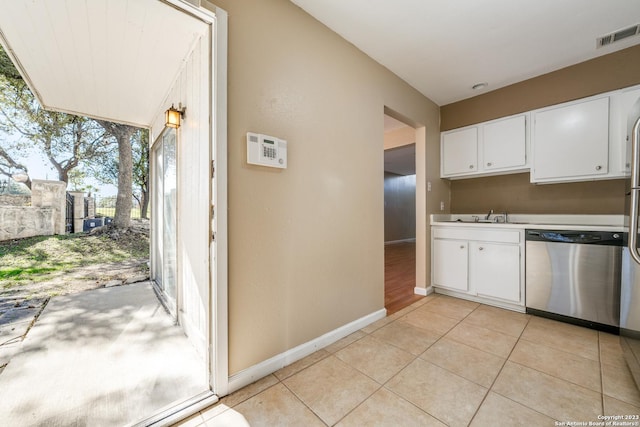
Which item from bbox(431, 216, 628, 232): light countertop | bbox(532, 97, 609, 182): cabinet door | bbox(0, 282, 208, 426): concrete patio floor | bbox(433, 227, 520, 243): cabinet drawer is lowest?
bbox(0, 282, 208, 426): concrete patio floor

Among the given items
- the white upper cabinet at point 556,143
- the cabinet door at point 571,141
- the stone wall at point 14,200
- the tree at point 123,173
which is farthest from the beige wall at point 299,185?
the tree at point 123,173

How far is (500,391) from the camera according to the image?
1380 mm

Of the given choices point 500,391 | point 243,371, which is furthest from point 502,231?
point 243,371

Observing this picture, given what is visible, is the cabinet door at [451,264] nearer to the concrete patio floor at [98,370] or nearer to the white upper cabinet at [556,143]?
the white upper cabinet at [556,143]

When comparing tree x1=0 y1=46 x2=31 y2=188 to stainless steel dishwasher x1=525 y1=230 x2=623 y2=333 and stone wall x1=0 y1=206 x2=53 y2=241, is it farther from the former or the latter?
stainless steel dishwasher x1=525 y1=230 x2=623 y2=333

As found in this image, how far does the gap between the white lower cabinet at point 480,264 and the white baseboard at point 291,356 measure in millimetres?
1331

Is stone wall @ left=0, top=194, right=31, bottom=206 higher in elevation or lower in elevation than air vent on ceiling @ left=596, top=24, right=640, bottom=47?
lower

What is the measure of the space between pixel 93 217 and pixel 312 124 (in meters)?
5.58

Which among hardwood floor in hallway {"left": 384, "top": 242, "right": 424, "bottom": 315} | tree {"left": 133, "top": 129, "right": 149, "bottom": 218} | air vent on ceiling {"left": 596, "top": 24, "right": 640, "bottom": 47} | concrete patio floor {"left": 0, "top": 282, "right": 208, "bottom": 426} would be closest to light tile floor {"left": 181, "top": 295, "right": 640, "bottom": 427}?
Answer: concrete patio floor {"left": 0, "top": 282, "right": 208, "bottom": 426}

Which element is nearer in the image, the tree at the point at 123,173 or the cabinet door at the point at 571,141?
the cabinet door at the point at 571,141

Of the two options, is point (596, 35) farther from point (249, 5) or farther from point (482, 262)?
point (249, 5)

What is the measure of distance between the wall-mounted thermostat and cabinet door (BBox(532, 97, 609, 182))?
2803 mm

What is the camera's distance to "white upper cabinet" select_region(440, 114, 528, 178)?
8.95 ft

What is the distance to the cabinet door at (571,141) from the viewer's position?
2.27m
